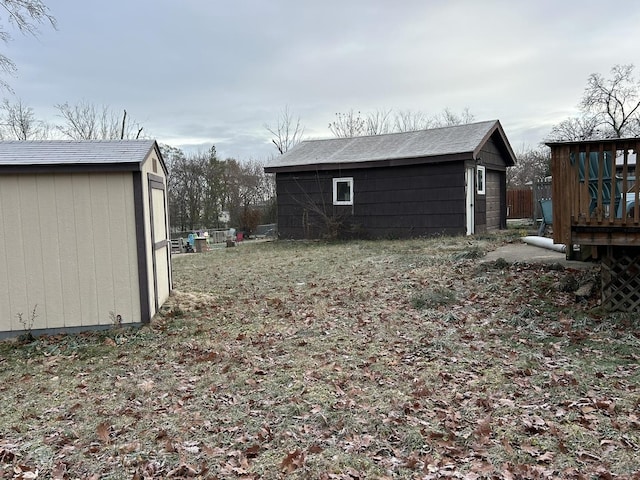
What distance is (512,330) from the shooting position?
195 inches

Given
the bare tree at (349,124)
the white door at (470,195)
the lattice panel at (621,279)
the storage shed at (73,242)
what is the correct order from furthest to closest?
the bare tree at (349,124), the white door at (470,195), the storage shed at (73,242), the lattice panel at (621,279)

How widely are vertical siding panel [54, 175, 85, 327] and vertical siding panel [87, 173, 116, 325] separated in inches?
8.3

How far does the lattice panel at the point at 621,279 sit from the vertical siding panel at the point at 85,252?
5929 millimetres

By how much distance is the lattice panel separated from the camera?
5.03 metres

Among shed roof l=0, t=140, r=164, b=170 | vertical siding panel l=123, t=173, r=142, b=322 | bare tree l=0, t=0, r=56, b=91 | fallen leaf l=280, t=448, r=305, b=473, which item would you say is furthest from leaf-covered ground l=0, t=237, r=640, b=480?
bare tree l=0, t=0, r=56, b=91

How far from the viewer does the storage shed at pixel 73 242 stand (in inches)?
221

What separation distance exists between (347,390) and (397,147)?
11.7 meters

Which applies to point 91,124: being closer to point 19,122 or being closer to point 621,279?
point 19,122

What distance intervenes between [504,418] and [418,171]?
35.9 feet

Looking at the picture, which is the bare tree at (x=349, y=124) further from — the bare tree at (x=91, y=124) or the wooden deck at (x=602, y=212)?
the wooden deck at (x=602, y=212)

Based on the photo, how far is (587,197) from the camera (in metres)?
4.85

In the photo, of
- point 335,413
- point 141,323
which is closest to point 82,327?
point 141,323

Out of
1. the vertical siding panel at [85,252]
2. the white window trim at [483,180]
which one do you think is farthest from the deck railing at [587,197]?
the white window trim at [483,180]

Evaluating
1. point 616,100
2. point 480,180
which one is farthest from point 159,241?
point 616,100
